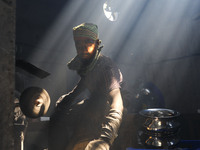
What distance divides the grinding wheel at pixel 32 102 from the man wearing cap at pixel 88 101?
1.89 feet

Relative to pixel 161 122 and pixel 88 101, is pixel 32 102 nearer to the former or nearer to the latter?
pixel 88 101

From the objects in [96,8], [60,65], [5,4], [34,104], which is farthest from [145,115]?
[96,8]

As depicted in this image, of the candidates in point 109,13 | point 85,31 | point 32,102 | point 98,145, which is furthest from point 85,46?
point 109,13

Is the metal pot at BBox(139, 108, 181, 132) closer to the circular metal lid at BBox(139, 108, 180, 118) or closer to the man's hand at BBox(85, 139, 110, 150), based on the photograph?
the circular metal lid at BBox(139, 108, 180, 118)

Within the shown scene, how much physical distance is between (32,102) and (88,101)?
0.76 metres

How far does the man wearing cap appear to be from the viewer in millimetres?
2125

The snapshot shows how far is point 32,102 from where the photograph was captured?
1.74m

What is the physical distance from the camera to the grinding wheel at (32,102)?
1714 mm

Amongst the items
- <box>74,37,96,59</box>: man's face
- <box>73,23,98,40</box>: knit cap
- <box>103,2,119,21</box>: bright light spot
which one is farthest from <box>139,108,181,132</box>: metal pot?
<box>103,2,119,21</box>: bright light spot

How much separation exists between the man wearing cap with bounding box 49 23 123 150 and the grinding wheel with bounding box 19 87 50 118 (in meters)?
0.58

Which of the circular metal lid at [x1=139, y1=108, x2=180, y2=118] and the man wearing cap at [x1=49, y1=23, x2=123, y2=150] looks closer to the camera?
the man wearing cap at [x1=49, y1=23, x2=123, y2=150]

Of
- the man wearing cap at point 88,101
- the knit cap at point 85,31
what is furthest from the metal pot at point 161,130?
the knit cap at point 85,31

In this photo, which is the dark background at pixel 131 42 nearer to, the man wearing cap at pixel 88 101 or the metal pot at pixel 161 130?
the man wearing cap at pixel 88 101

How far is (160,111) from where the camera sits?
2.56m
